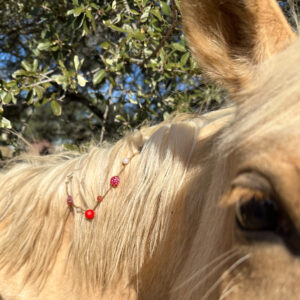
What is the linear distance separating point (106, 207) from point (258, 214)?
0.70 meters

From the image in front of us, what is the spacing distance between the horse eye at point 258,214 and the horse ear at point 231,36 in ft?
1.30

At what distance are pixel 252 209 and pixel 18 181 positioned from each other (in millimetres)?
1234

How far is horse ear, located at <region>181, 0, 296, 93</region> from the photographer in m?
1.03

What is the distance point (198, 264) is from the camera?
3.44 ft

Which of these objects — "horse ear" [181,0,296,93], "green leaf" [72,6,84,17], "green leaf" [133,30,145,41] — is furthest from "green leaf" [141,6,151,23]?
"horse ear" [181,0,296,93]

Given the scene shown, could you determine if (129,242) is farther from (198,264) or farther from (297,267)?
(297,267)

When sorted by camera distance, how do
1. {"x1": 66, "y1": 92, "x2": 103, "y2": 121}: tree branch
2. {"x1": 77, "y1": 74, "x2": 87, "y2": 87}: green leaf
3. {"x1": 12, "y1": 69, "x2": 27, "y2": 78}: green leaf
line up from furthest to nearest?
{"x1": 66, "y1": 92, "x2": 103, "y2": 121}: tree branch, {"x1": 77, "y1": 74, "x2": 87, "y2": 87}: green leaf, {"x1": 12, "y1": 69, "x2": 27, "y2": 78}: green leaf

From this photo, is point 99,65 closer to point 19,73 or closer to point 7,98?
point 19,73

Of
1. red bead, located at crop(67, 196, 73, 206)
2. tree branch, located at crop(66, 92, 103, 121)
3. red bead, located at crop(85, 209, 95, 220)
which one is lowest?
red bead, located at crop(85, 209, 95, 220)

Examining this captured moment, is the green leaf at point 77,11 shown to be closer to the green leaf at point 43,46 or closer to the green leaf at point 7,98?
the green leaf at point 43,46

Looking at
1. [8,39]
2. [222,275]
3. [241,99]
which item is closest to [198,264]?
[222,275]

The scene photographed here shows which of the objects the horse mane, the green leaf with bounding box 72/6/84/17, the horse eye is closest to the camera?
the horse eye

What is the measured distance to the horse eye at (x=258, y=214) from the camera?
0.77m

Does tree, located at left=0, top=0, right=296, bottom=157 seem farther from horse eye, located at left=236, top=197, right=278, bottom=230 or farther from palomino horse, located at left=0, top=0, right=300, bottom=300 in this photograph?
horse eye, located at left=236, top=197, right=278, bottom=230
